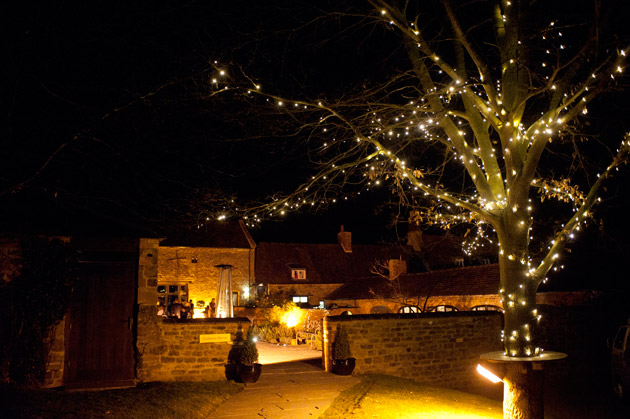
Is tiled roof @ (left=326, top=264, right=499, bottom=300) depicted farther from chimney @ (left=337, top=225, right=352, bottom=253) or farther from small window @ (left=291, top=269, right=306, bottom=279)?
chimney @ (left=337, top=225, right=352, bottom=253)

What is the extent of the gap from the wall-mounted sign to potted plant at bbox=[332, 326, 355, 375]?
2.31m

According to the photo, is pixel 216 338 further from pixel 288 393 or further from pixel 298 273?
pixel 298 273

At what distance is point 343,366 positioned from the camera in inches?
423

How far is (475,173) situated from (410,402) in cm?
399

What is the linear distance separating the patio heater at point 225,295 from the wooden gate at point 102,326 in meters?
7.08

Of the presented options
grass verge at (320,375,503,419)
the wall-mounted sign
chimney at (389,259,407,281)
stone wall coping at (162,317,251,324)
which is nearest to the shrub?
grass verge at (320,375,503,419)

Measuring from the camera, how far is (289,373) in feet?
36.4

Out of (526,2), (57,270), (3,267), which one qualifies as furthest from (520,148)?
(3,267)

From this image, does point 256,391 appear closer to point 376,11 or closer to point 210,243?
point 376,11

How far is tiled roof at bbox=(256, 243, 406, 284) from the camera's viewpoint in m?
32.5

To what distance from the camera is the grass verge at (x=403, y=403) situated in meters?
7.51

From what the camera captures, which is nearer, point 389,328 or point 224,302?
point 389,328

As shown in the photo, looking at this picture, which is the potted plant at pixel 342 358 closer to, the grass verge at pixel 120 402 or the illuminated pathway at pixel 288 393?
the illuminated pathway at pixel 288 393

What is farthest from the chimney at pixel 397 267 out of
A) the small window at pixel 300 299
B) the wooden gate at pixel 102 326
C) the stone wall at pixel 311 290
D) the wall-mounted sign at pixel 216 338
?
the wooden gate at pixel 102 326
